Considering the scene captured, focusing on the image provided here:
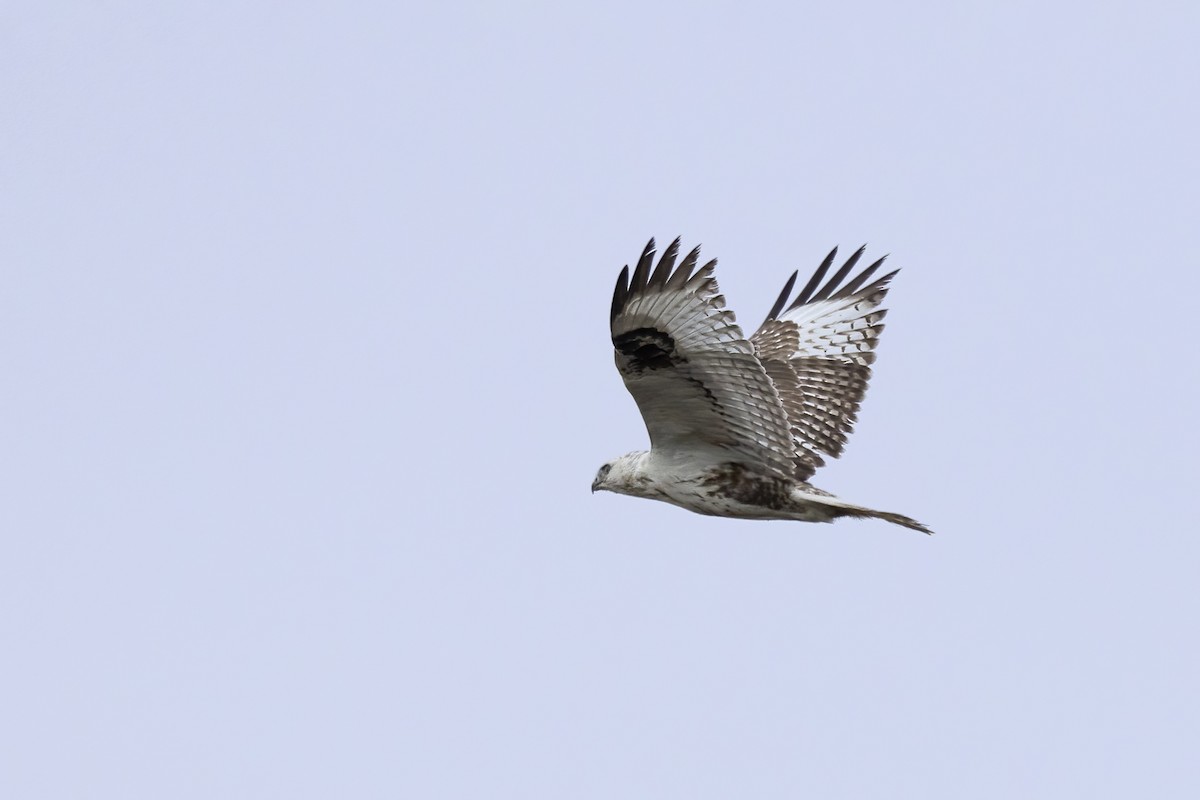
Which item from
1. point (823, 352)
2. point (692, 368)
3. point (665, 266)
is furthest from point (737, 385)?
point (823, 352)

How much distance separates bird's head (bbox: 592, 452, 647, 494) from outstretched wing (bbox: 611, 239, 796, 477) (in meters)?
0.31

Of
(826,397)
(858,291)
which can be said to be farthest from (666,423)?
(858,291)

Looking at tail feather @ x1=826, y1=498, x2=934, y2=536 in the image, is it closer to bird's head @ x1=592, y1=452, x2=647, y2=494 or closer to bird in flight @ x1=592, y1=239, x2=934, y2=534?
bird in flight @ x1=592, y1=239, x2=934, y2=534

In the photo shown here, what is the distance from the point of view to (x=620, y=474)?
436 inches

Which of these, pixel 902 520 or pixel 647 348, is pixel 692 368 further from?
pixel 902 520

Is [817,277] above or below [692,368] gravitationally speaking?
above

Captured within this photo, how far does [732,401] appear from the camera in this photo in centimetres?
1012

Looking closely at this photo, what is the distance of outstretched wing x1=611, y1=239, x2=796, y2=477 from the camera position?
9281 millimetres

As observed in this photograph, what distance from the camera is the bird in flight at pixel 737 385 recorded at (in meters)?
9.39

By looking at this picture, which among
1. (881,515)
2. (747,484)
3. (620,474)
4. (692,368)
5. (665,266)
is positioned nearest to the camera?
(665,266)

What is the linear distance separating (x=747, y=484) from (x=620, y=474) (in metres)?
0.95

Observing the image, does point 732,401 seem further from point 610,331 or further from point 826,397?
point 826,397

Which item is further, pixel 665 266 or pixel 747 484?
pixel 747 484

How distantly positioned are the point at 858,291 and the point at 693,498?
300 centimetres
